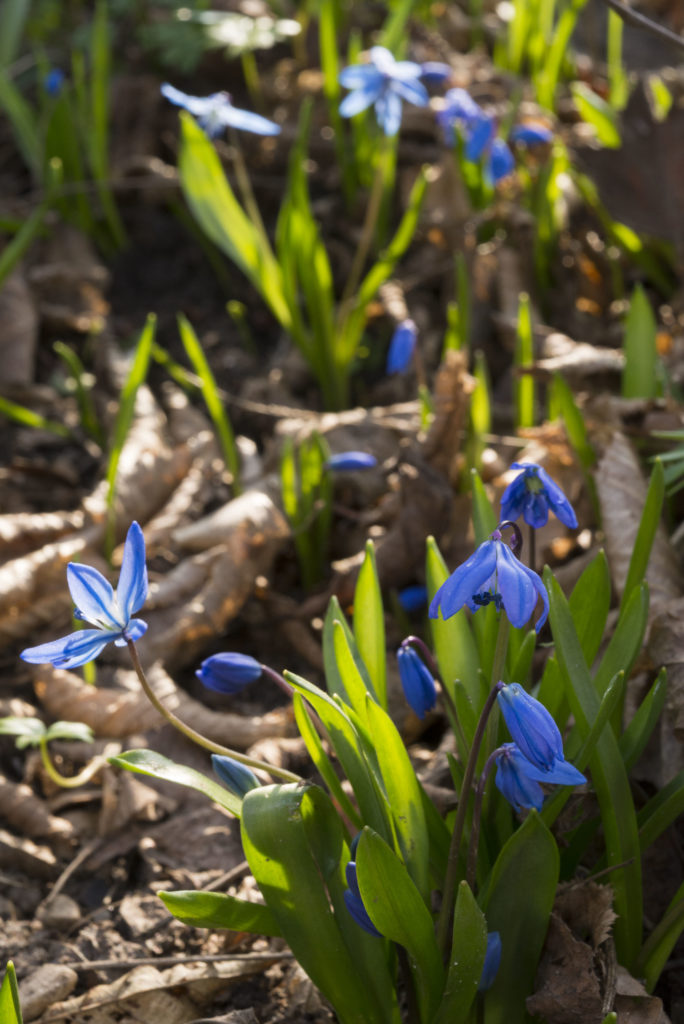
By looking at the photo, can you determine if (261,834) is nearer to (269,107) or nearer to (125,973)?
(125,973)

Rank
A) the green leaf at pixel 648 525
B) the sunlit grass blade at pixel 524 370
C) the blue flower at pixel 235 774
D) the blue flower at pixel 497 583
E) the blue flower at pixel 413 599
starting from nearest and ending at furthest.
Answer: the blue flower at pixel 497 583 → the blue flower at pixel 235 774 → the green leaf at pixel 648 525 → the blue flower at pixel 413 599 → the sunlit grass blade at pixel 524 370

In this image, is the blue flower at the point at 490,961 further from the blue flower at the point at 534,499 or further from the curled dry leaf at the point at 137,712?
the curled dry leaf at the point at 137,712

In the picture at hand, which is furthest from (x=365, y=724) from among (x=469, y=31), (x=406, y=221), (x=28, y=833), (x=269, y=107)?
(x=469, y=31)

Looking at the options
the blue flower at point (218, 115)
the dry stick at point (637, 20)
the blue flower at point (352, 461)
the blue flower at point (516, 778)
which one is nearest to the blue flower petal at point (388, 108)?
the blue flower at point (218, 115)

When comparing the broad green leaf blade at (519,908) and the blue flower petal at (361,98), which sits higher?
the blue flower petal at (361,98)

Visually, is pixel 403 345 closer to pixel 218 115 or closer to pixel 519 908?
pixel 218 115

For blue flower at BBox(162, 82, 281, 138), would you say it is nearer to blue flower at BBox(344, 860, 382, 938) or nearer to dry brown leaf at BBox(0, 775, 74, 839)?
dry brown leaf at BBox(0, 775, 74, 839)
